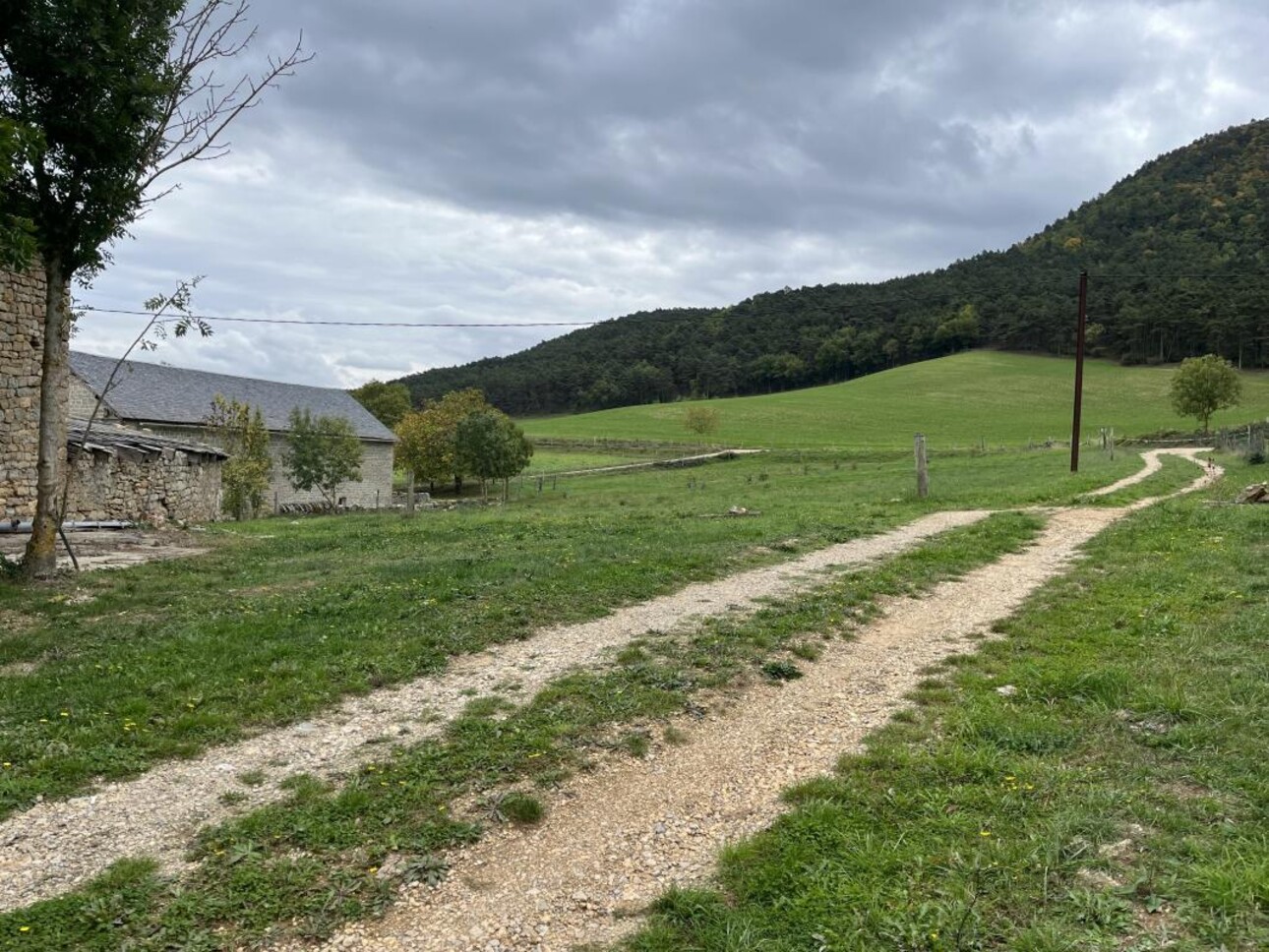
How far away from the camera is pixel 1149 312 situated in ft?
306

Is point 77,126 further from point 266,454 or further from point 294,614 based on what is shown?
point 266,454

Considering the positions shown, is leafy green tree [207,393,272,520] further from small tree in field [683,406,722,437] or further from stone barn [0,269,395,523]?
small tree in field [683,406,722,437]

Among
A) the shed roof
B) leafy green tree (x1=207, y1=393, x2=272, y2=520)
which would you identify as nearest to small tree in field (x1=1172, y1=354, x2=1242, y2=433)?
leafy green tree (x1=207, y1=393, x2=272, y2=520)

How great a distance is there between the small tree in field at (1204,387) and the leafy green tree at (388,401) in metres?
69.4

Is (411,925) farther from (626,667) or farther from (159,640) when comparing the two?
(159,640)

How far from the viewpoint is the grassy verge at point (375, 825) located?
140 inches

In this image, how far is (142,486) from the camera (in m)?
22.0

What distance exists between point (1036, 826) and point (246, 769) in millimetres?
4889

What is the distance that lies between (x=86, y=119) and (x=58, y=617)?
6.92 metres

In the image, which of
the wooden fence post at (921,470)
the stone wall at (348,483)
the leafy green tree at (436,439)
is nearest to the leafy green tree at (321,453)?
the stone wall at (348,483)

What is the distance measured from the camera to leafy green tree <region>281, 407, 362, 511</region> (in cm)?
4350

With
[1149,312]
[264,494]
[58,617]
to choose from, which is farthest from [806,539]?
[1149,312]

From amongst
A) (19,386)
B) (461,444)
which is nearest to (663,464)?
(461,444)

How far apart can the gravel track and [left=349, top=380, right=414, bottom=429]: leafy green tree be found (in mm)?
77868
